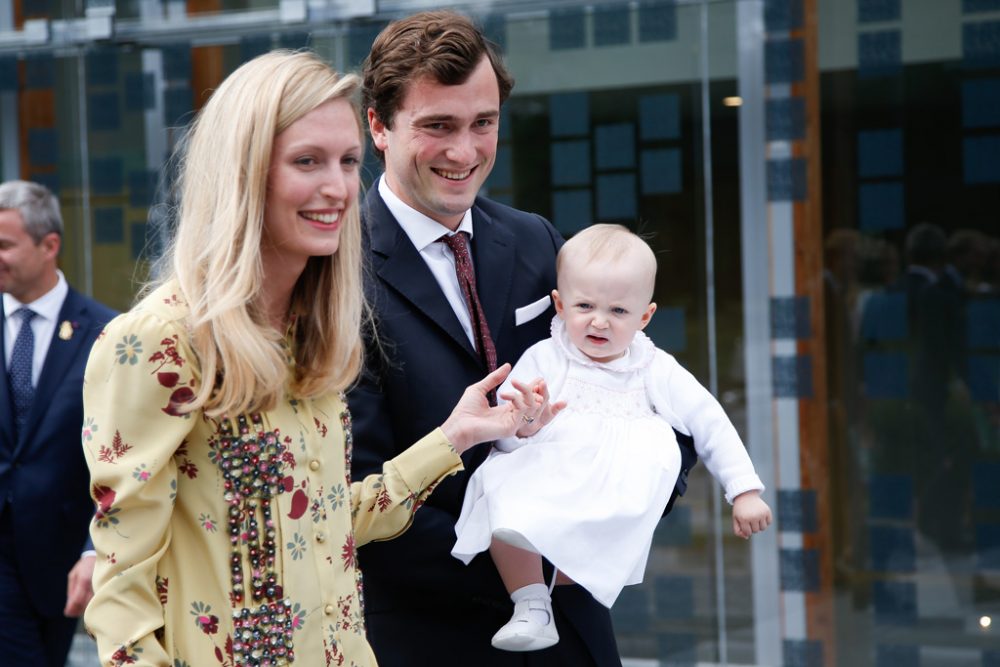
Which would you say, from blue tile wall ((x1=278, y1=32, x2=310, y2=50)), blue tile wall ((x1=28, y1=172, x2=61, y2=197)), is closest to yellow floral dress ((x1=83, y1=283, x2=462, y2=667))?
blue tile wall ((x1=278, y1=32, x2=310, y2=50))

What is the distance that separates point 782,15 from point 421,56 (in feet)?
11.3

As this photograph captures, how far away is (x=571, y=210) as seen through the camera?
19.9 feet

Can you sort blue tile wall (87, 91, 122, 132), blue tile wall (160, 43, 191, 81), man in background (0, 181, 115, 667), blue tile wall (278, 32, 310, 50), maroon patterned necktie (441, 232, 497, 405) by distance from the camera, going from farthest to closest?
blue tile wall (87, 91, 122, 132) → blue tile wall (160, 43, 191, 81) → blue tile wall (278, 32, 310, 50) → man in background (0, 181, 115, 667) → maroon patterned necktie (441, 232, 497, 405)

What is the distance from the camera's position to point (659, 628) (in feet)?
20.2

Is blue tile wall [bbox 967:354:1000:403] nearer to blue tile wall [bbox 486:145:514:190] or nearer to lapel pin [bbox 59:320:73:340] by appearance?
blue tile wall [bbox 486:145:514:190]

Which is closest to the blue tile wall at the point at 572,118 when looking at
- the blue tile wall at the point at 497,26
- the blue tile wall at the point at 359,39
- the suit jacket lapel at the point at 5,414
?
the blue tile wall at the point at 497,26

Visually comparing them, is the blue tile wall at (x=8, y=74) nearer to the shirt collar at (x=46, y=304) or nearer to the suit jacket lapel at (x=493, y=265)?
the shirt collar at (x=46, y=304)

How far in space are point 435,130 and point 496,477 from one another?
2.43 feet

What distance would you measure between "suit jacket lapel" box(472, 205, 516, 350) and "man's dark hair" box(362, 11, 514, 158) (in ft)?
1.07

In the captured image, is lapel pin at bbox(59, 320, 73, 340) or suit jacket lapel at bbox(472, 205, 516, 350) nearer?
suit jacket lapel at bbox(472, 205, 516, 350)

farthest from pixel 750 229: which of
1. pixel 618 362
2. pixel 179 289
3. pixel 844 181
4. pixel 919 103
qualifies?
pixel 179 289

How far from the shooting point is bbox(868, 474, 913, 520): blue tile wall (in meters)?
5.81

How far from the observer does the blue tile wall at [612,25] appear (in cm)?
A: 595

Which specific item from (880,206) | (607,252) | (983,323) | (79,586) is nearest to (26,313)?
(79,586)
